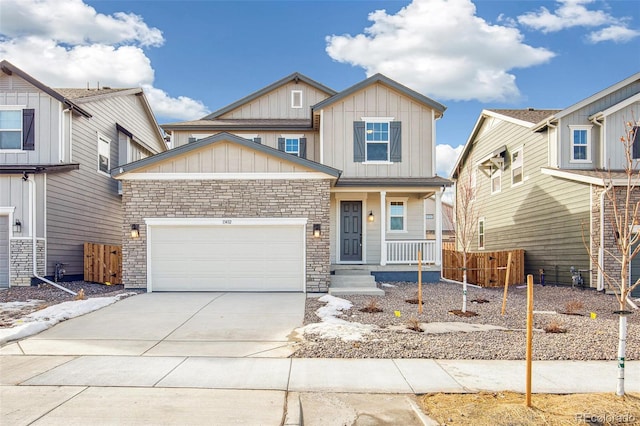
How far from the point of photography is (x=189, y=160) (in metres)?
12.2

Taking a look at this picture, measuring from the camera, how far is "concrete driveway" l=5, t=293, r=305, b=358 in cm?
660

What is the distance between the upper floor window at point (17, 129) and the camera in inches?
537

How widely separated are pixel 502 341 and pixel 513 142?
12181mm

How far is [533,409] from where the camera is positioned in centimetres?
428

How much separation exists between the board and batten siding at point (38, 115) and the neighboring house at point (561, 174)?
642 inches

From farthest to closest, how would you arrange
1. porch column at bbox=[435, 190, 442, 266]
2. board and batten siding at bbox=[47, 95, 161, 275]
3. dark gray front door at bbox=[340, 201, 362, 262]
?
dark gray front door at bbox=[340, 201, 362, 262] < porch column at bbox=[435, 190, 442, 266] < board and batten siding at bbox=[47, 95, 161, 275]

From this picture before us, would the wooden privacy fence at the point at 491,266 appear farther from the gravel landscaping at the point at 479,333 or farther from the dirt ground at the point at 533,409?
the dirt ground at the point at 533,409

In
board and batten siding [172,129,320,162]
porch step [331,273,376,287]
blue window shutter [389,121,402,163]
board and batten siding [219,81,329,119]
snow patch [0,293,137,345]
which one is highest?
board and batten siding [219,81,329,119]

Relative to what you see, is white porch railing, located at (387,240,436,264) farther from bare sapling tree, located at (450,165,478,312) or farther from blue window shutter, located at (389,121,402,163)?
blue window shutter, located at (389,121,402,163)

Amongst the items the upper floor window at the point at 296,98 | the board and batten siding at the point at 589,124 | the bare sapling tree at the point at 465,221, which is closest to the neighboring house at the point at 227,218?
the bare sapling tree at the point at 465,221

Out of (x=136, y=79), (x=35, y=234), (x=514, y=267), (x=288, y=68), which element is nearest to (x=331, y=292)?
(x=514, y=267)

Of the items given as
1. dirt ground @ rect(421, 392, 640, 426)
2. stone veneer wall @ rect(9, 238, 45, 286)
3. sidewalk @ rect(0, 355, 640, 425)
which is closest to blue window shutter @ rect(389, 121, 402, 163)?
sidewalk @ rect(0, 355, 640, 425)

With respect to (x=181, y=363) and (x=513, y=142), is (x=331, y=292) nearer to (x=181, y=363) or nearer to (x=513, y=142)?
(x=181, y=363)

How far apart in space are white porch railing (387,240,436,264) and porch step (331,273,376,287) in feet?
5.06
